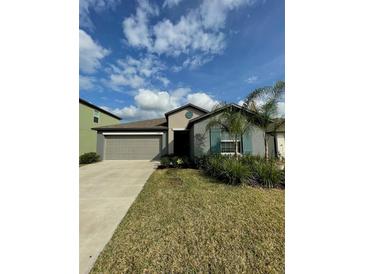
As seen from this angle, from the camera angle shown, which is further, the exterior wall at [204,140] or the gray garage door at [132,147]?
the gray garage door at [132,147]

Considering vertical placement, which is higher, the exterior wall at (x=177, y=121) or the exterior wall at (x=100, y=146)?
the exterior wall at (x=177, y=121)

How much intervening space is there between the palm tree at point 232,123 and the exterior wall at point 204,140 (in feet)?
2.80

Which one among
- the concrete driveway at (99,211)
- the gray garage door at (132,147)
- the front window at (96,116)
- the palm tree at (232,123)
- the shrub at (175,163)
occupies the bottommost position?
the concrete driveway at (99,211)

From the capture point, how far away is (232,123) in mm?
8266

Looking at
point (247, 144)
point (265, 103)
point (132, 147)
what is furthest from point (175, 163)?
point (265, 103)

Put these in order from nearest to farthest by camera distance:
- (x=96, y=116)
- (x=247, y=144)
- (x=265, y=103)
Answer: (x=265, y=103) → (x=247, y=144) → (x=96, y=116)

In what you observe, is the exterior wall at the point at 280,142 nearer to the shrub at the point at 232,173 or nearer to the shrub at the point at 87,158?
the shrub at the point at 232,173

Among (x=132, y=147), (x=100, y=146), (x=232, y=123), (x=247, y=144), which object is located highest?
(x=232, y=123)

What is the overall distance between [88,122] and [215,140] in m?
14.2

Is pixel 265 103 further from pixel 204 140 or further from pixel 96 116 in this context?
pixel 96 116

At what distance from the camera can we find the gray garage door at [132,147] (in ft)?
45.9

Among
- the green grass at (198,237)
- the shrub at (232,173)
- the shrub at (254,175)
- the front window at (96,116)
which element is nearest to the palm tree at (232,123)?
the shrub at (232,173)
